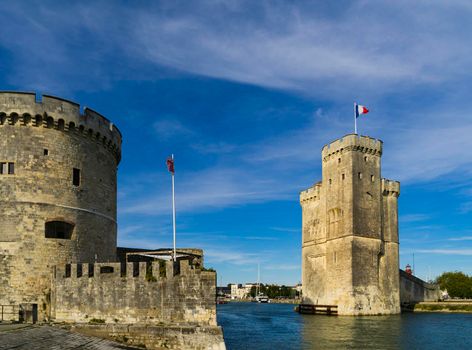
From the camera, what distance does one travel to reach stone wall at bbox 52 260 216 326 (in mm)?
19078

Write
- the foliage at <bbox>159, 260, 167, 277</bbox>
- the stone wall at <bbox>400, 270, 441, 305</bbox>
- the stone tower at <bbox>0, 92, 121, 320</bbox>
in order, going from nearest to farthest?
the foliage at <bbox>159, 260, 167, 277</bbox>, the stone tower at <bbox>0, 92, 121, 320</bbox>, the stone wall at <bbox>400, 270, 441, 305</bbox>

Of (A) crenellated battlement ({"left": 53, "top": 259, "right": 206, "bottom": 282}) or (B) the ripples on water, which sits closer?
(A) crenellated battlement ({"left": 53, "top": 259, "right": 206, "bottom": 282})

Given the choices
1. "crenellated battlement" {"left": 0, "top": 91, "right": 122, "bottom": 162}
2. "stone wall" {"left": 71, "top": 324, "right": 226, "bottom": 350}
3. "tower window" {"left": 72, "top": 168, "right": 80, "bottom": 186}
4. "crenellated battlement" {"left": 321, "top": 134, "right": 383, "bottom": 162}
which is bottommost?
"stone wall" {"left": 71, "top": 324, "right": 226, "bottom": 350}

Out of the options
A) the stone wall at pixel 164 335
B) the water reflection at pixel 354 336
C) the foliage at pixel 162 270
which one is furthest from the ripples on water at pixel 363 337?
the foliage at pixel 162 270

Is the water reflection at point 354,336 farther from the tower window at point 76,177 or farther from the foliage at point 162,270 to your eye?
the tower window at point 76,177

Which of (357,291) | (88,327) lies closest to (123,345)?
(88,327)

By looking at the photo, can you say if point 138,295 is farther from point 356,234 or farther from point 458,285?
point 458,285

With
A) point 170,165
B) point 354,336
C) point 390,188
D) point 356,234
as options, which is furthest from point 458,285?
point 170,165

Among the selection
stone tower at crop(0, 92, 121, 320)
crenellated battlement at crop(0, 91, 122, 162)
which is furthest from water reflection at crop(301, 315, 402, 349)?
crenellated battlement at crop(0, 91, 122, 162)

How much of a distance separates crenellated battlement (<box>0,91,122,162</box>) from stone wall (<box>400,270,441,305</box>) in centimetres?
4486

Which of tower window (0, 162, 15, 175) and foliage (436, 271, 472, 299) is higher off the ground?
tower window (0, 162, 15, 175)

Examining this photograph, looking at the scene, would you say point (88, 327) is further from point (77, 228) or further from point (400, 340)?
point (400, 340)

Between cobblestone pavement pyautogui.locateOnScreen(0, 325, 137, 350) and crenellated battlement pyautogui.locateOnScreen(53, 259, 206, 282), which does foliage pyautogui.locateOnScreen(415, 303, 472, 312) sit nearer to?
crenellated battlement pyautogui.locateOnScreen(53, 259, 206, 282)

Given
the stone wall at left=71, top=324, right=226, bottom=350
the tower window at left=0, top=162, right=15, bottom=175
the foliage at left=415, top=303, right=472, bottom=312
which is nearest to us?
the stone wall at left=71, top=324, right=226, bottom=350
